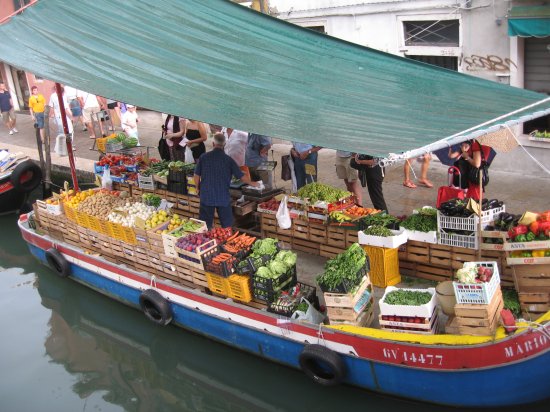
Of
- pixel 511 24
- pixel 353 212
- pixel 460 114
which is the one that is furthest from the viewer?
pixel 511 24

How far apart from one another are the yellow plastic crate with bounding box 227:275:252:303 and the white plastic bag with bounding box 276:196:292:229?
75.3 inches

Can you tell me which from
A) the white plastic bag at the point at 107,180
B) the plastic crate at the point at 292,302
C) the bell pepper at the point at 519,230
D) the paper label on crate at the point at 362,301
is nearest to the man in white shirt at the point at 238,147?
the white plastic bag at the point at 107,180

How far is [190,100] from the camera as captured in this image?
29.0ft

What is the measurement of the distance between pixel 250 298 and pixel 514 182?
6.81 meters

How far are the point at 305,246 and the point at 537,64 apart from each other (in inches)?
237

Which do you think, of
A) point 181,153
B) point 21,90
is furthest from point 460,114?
point 21,90

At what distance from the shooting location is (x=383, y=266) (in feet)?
29.7

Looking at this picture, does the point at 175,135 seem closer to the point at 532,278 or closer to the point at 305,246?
the point at 305,246

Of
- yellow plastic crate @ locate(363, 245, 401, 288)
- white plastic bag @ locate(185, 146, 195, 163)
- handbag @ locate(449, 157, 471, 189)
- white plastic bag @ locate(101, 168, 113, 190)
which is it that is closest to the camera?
yellow plastic crate @ locate(363, 245, 401, 288)

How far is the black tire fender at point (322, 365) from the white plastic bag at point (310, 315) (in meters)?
0.36

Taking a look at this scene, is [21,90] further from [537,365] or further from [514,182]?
[537,365]

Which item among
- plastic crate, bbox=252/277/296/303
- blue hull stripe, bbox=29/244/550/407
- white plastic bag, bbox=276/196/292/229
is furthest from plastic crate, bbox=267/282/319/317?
white plastic bag, bbox=276/196/292/229

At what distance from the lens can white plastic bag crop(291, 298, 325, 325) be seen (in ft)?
26.0

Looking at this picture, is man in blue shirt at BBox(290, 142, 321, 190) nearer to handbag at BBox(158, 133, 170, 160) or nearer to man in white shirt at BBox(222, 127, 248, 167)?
man in white shirt at BBox(222, 127, 248, 167)
